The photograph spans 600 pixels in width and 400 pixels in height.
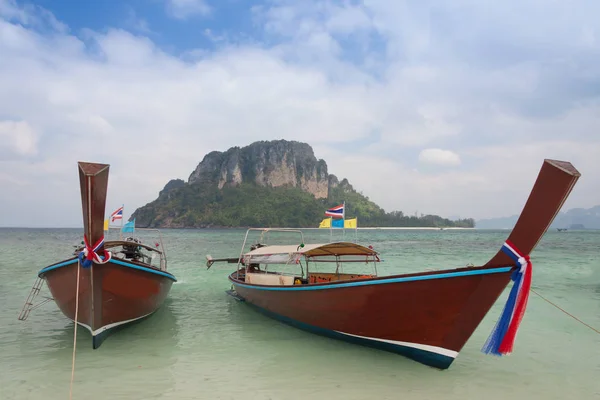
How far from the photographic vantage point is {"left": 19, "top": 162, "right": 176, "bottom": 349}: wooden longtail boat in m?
6.03

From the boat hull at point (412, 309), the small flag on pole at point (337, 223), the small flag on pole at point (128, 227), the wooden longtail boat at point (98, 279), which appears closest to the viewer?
the boat hull at point (412, 309)

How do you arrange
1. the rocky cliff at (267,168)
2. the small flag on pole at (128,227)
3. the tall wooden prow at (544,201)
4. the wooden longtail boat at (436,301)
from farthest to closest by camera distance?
the rocky cliff at (267,168)
the small flag on pole at (128,227)
the wooden longtail boat at (436,301)
the tall wooden prow at (544,201)

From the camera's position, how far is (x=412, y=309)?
248 inches

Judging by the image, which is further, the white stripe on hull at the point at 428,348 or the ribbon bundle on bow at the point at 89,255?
the ribbon bundle on bow at the point at 89,255

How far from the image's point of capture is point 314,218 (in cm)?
11569

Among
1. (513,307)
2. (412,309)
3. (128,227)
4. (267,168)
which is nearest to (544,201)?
(513,307)

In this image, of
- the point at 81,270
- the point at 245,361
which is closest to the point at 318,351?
the point at 245,361

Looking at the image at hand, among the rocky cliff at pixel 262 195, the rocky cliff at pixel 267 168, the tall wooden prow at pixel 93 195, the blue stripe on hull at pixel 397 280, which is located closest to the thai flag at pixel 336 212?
the blue stripe on hull at pixel 397 280

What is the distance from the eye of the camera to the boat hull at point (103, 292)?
281 inches

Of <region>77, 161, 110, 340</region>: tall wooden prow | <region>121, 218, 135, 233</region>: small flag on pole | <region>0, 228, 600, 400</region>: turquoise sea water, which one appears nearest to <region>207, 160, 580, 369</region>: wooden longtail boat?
<region>0, 228, 600, 400</region>: turquoise sea water

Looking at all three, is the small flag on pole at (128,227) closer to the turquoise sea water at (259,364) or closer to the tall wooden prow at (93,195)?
the turquoise sea water at (259,364)

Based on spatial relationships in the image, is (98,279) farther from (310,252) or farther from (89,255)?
(310,252)

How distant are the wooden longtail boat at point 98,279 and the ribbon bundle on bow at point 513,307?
6277mm

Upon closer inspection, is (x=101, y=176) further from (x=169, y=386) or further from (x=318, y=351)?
(x=318, y=351)
